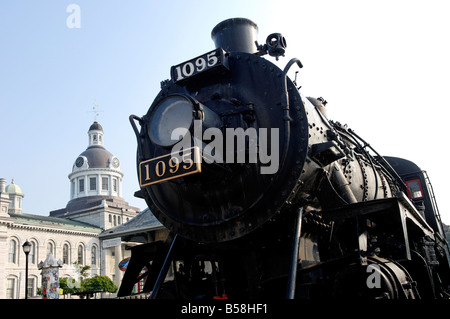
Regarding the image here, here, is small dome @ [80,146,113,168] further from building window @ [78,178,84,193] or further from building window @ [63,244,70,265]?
building window @ [63,244,70,265]

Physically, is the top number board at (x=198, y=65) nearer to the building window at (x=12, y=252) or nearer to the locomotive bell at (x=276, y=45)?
the locomotive bell at (x=276, y=45)

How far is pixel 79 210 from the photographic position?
68.9 metres

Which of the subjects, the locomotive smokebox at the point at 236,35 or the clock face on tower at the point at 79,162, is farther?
the clock face on tower at the point at 79,162

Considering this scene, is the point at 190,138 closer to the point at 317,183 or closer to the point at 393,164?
the point at 317,183

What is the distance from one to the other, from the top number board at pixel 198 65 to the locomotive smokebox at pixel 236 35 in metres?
0.58

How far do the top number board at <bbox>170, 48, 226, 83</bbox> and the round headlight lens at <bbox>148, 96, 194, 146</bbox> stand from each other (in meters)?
0.61

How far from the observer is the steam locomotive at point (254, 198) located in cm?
358

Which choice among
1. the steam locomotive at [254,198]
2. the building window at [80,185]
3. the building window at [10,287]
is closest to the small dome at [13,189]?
the building window at [80,185]

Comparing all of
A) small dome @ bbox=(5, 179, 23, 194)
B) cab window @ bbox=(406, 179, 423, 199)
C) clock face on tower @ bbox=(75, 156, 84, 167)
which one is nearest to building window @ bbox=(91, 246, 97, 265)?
small dome @ bbox=(5, 179, 23, 194)

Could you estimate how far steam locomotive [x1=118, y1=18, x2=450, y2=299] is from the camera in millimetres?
3584

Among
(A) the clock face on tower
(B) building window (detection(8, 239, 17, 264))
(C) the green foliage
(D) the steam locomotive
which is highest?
(A) the clock face on tower

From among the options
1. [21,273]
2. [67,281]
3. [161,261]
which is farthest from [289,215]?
[21,273]

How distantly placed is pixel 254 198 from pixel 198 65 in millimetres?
1551

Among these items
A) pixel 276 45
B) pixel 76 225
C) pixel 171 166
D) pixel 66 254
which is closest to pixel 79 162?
pixel 76 225
